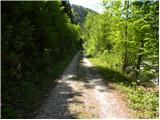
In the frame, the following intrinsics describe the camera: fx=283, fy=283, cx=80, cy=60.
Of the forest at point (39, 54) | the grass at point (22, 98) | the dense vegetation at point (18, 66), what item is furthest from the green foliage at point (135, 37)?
the dense vegetation at point (18, 66)

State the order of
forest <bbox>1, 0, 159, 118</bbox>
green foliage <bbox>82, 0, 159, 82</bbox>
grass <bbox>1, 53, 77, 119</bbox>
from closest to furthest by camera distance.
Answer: grass <bbox>1, 53, 77, 119</bbox> < forest <bbox>1, 0, 159, 118</bbox> < green foliage <bbox>82, 0, 159, 82</bbox>

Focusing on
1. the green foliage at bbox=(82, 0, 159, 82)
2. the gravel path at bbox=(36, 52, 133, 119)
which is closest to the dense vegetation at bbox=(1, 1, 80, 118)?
the gravel path at bbox=(36, 52, 133, 119)

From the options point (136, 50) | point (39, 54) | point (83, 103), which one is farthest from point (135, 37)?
point (83, 103)

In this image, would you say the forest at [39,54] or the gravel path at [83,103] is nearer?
the gravel path at [83,103]

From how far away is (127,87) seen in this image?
57.5 ft

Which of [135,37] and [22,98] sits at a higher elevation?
[135,37]

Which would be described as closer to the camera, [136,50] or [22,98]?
[22,98]

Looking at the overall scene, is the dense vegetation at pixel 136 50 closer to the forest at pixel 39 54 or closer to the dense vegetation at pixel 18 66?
the forest at pixel 39 54

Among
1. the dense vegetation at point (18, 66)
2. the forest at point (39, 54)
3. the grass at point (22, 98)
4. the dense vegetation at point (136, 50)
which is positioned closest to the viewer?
the grass at point (22, 98)

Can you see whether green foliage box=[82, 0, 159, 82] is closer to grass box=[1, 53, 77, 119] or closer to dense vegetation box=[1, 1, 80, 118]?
grass box=[1, 53, 77, 119]

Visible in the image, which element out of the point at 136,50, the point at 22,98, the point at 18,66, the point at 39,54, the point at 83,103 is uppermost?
the point at 136,50

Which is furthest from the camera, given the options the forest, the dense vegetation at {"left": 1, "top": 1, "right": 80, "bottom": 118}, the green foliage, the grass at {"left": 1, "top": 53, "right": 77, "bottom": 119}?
the green foliage

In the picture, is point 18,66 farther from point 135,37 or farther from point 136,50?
point 136,50

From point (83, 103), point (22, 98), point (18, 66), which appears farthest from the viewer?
point (18, 66)
